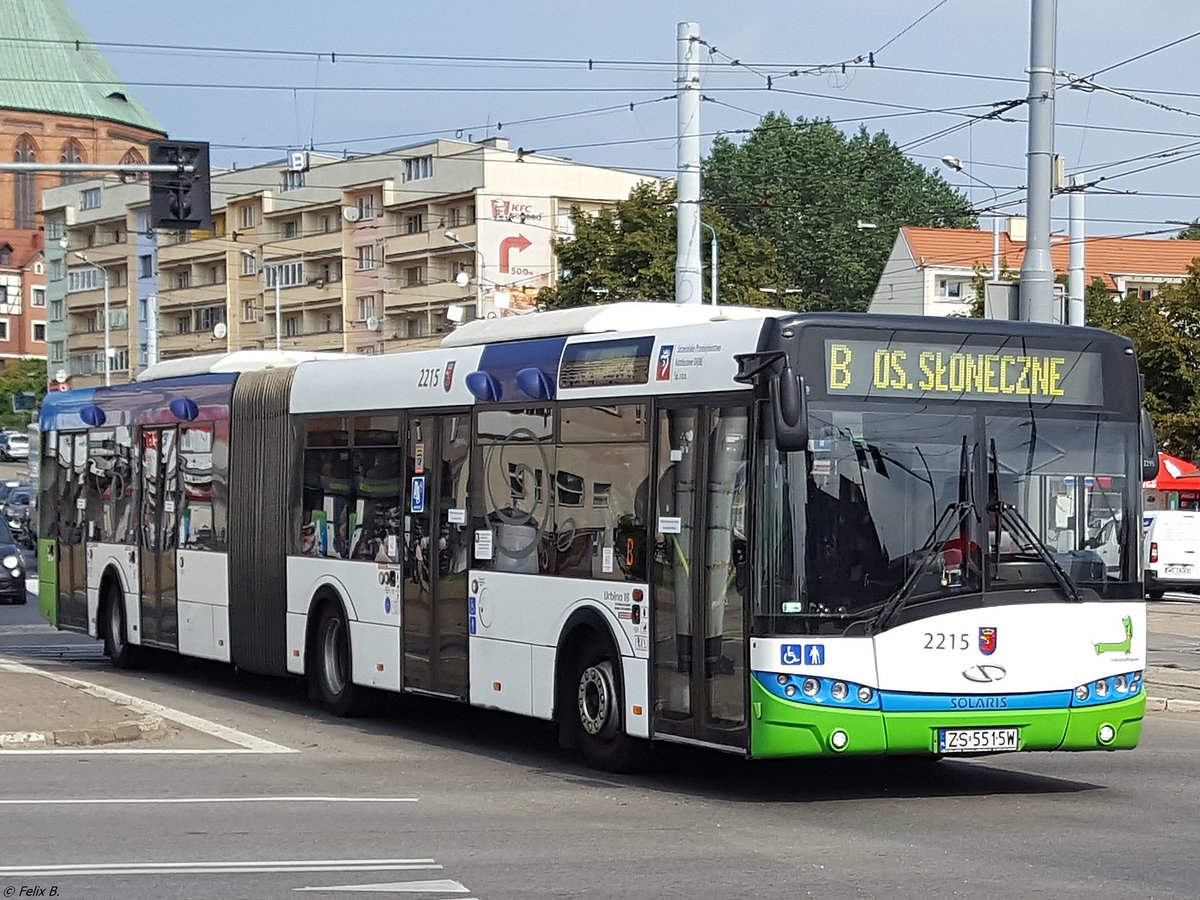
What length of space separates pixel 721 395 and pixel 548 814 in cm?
262

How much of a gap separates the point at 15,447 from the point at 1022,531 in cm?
10451

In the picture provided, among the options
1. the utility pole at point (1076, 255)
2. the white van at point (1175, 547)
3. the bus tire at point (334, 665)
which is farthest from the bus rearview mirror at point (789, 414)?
the white van at point (1175, 547)

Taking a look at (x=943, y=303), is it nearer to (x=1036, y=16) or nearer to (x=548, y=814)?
(x=1036, y=16)

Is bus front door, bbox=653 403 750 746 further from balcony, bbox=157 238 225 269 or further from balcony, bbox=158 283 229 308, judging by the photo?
balcony, bbox=158 283 229 308

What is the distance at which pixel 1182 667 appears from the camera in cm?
2181

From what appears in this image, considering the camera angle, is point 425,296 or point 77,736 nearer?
point 77,736

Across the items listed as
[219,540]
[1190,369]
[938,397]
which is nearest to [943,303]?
[1190,369]

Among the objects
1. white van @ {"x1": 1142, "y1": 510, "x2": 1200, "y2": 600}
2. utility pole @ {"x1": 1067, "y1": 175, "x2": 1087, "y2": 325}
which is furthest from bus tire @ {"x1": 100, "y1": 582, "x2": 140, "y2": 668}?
white van @ {"x1": 1142, "y1": 510, "x2": 1200, "y2": 600}

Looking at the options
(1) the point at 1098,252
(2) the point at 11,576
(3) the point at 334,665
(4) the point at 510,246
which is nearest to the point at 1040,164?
(3) the point at 334,665

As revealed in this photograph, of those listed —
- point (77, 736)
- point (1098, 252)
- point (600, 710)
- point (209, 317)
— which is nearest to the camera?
point (600, 710)

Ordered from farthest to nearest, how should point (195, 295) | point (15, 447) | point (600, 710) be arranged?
point (15, 447), point (195, 295), point (600, 710)

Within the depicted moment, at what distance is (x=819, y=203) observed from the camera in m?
99.0

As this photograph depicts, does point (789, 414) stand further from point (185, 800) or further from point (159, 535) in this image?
point (159, 535)

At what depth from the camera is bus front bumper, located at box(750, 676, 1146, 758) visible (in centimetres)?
1116
